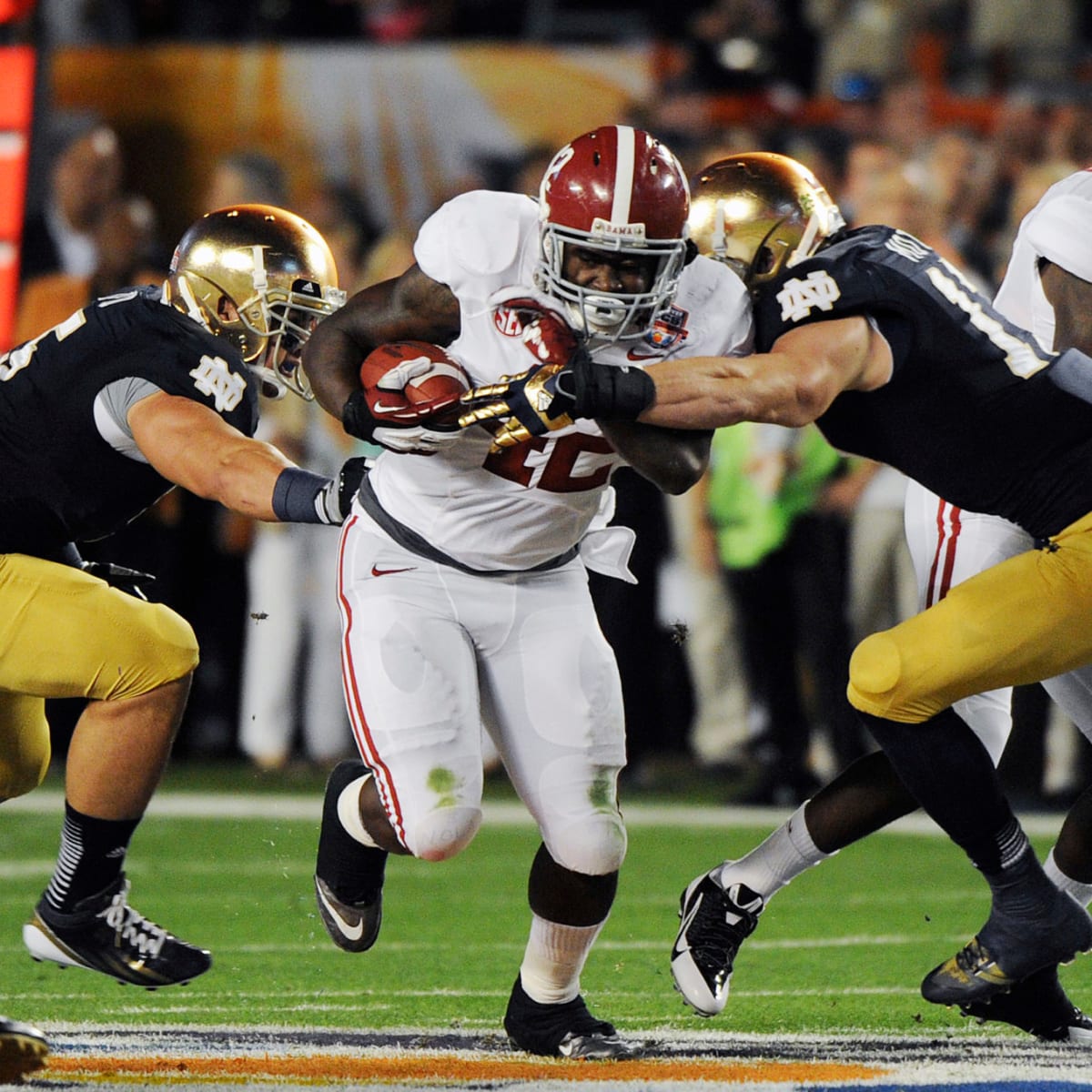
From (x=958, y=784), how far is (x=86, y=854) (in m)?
1.72

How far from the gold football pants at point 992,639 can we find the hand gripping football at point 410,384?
950 millimetres

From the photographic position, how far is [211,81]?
955 centimetres

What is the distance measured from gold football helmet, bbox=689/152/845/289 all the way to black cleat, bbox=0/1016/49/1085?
2.07 meters

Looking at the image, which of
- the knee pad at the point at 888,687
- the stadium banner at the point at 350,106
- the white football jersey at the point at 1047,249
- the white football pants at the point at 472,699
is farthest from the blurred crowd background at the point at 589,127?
the knee pad at the point at 888,687

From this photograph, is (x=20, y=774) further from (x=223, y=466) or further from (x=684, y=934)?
(x=684, y=934)

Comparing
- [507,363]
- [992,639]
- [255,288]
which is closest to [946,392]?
[992,639]

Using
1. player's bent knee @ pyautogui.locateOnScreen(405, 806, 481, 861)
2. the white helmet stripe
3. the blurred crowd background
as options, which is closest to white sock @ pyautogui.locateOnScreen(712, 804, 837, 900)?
player's bent knee @ pyautogui.locateOnScreen(405, 806, 481, 861)

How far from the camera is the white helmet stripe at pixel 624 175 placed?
3.59 m

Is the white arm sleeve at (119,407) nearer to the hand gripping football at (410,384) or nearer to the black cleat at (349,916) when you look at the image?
the hand gripping football at (410,384)

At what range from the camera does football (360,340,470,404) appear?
351 cm

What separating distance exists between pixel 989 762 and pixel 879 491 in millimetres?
3902

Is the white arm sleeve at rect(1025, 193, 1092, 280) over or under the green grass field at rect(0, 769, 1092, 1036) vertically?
over

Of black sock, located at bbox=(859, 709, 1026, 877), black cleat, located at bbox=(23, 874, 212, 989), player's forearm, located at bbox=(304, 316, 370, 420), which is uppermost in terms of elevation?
player's forearm, located at bbox=(304, 316, 370, 420)

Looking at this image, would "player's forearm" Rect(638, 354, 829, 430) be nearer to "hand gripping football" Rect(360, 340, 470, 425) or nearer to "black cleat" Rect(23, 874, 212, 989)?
"hand gripping football" Rect(360, 340, 470, 425)
